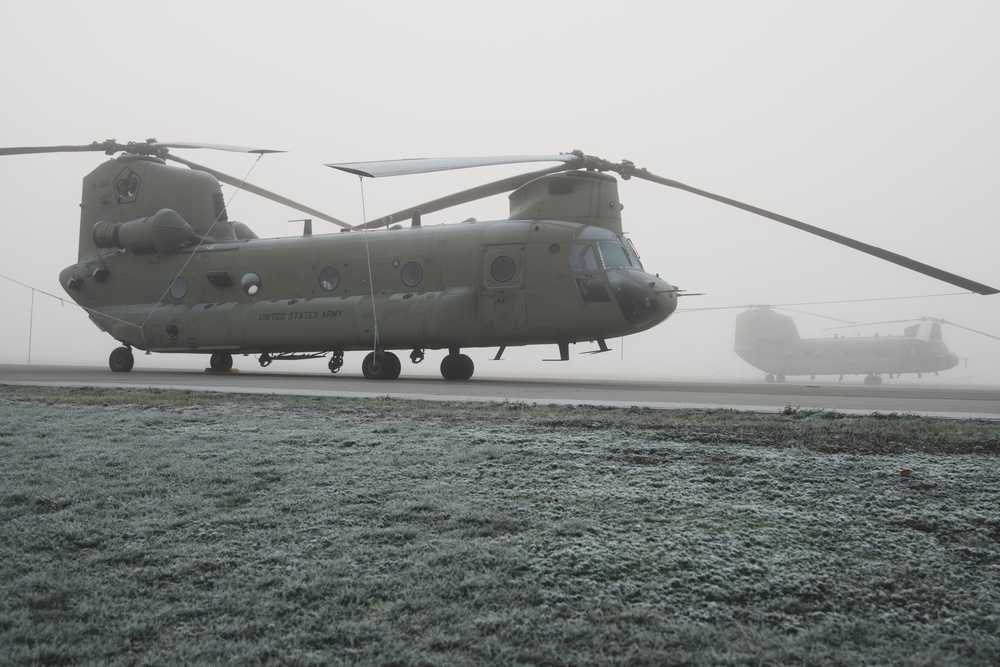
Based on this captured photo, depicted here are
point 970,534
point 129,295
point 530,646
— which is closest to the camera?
point 530,646

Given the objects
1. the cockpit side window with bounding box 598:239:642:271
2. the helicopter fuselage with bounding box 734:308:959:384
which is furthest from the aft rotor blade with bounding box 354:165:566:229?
the helicopter fuselage with bounding box 734:308:959:384

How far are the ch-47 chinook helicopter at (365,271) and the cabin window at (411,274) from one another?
2 cm

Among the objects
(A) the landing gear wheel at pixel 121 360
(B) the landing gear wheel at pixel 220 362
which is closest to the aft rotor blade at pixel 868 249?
(B) the landing gear wheel at pixel 220 362

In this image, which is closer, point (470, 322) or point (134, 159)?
point (470, 322)

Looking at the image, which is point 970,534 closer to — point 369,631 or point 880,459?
point 880,459

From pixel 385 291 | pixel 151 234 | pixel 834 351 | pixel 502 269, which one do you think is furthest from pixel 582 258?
pixel 834 351

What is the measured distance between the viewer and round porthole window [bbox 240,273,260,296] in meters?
15.3

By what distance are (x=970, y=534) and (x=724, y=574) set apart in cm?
104

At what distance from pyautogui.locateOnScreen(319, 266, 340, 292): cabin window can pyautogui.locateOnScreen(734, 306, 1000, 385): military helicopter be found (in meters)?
42.4

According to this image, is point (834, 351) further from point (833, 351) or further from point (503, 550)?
point (503, 550)

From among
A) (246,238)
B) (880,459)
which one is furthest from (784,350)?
(880,459)

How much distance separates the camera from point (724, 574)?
2475 millimetres

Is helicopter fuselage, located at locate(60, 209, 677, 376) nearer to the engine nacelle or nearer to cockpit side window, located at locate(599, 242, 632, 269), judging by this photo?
cockpit side window, located at locate(599, 242, 632, 269)

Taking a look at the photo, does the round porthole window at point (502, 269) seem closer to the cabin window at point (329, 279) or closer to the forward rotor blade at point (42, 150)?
the cabin window at point (329, 279)
